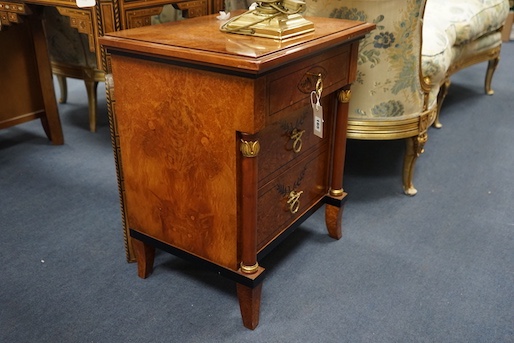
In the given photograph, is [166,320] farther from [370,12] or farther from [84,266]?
[370,12]

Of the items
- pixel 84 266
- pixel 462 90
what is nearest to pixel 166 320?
pixel 84 266

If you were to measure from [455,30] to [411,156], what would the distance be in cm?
83

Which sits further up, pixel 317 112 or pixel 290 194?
pixel 317 112

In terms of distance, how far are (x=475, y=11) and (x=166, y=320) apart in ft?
7.45

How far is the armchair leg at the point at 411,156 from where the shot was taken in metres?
2.00

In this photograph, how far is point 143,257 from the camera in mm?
1535

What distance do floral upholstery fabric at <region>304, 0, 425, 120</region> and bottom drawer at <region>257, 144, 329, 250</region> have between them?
35 centimetres

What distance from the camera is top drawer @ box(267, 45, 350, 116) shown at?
3.82ft

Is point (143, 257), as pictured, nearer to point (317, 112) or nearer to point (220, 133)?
point (220, 133)

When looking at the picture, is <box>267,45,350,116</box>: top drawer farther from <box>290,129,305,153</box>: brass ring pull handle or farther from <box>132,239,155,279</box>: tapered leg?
<box>132,239,155,279</box>: tapered leg

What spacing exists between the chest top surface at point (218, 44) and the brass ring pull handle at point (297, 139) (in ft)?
0.83

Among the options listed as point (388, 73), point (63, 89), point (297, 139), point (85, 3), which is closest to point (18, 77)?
point (63, 89)

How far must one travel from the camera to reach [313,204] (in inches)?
64.6

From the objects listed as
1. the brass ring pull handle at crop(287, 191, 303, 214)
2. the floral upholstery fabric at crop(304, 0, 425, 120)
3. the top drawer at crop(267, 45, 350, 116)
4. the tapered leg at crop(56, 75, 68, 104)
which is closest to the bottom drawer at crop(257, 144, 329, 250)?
the brass ring pull handle at crop(287, 191, 303, 214)
